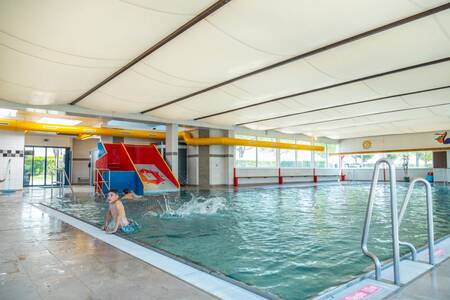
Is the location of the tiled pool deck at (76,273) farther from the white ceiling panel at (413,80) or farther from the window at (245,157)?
the window at (245,157)

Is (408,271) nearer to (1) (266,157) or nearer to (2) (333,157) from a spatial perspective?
(1) (266,157)

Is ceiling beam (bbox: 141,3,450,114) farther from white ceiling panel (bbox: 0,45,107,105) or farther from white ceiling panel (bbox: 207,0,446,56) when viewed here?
white ceiling panel (bbox: 0,45,107,105)

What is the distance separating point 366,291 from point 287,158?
19510 millimetres

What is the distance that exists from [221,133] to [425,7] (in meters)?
12.8

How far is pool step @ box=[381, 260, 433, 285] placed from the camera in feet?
8.24

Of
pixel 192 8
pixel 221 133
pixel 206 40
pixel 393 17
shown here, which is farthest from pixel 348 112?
pixel 192 8

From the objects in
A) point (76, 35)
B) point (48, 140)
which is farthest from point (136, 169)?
point (48, 140)

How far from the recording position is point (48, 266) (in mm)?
2967

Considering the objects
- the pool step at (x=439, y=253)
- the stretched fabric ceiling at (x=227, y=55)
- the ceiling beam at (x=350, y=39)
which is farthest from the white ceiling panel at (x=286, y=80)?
the pool step at (x=439, y=253)

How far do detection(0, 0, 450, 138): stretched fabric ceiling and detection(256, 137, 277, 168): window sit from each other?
7.63 m

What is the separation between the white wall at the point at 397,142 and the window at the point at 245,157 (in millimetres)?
10083

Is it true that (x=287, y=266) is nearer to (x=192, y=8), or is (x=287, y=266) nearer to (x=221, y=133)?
(x=192, y=8)

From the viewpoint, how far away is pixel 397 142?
21766 millimetres

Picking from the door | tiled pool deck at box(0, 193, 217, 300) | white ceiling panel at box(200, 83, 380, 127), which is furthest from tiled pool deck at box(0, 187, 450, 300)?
the door
